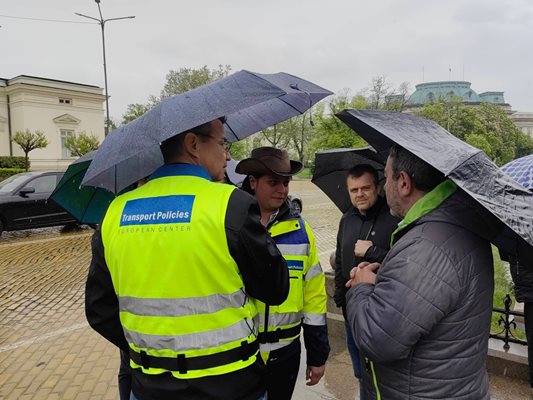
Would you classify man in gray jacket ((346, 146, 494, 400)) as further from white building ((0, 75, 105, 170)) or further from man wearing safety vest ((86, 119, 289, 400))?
white building ((0, 75, 105, 170))

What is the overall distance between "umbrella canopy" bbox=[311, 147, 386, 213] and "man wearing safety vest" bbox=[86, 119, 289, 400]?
1607mm

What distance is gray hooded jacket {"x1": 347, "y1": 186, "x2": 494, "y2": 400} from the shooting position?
4.85 feet

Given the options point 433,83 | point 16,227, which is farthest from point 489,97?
point 16,227

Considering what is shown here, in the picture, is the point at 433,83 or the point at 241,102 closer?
the point at 241,102

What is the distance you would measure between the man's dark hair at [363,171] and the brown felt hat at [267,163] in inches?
22.9

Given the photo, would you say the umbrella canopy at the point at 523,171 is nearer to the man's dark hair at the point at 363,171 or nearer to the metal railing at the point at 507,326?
the man's dark hair at the point at 363,171

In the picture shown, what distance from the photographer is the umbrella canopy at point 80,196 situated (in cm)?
222

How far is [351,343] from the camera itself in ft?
10.4

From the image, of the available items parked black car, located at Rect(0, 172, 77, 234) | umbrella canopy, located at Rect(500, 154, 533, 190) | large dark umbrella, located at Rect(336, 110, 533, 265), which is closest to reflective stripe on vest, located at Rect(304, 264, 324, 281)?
large dark umbrella, located at Rect(336, 110, 533, 265)

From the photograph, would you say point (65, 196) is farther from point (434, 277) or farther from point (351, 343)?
point (351, 343)

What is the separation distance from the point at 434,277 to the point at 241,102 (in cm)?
93

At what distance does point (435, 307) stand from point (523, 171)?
6.17 ft

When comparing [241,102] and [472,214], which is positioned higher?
[241,102]

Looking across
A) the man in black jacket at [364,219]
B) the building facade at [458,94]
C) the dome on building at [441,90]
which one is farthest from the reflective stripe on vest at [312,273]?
the dome on building at [441,90]
